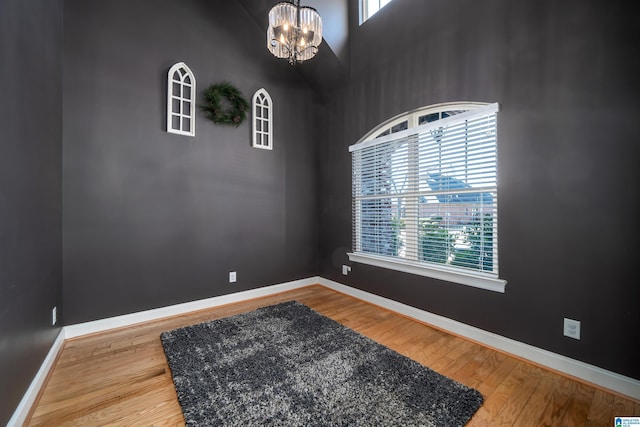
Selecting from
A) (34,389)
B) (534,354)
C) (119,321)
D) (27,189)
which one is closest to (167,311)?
(119,321)

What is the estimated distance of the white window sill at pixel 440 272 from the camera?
85.5 inches

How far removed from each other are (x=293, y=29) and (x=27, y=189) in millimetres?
2114

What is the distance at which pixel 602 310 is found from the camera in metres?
1.70

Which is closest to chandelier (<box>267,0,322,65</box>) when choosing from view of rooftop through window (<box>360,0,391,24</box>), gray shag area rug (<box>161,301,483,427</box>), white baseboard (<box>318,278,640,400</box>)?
view of rooftop through window (<box>360,0,391,24</box>)

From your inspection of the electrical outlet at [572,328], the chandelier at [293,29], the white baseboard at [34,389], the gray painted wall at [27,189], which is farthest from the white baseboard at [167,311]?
the electrical outlet at [572,328]

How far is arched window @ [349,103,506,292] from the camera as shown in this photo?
2248 millimetres

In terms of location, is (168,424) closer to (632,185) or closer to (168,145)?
(168,145)

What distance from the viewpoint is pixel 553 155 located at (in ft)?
6.14

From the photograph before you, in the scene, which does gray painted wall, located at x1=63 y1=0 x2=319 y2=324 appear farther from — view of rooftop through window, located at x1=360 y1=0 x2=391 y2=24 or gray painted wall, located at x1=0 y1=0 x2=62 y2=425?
view of rooftop through window, located at x1=360 y1=0 x2=391 y2=24

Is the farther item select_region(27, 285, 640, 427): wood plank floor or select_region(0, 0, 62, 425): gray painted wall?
select_region(27, 285, 640, 427): wood plank floor

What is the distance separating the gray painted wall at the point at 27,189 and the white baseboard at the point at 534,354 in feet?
9.48

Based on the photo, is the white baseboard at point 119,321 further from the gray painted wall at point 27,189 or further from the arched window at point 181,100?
the arched window at point 181,100

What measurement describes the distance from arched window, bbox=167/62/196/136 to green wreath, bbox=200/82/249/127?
0.14m

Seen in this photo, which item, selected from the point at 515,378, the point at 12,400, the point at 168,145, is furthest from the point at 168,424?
the point at 168,145
